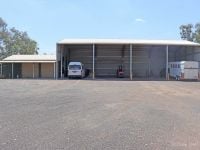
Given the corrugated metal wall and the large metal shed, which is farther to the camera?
the corrugated metal wall

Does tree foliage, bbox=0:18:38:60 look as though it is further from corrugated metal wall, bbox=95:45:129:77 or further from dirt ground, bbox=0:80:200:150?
dirt ground, bbox=0:80:200:150

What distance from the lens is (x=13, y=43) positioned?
95625mm

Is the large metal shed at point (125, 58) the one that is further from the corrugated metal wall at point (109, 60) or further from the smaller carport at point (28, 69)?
the smaller carport at point (28, 69)

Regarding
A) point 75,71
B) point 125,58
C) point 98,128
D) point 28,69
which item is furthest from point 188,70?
point 98,128

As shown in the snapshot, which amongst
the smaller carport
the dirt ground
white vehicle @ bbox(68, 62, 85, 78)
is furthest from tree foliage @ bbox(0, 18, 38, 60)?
the dirt ground

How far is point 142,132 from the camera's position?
9633 millimetres

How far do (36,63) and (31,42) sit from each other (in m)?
47.3

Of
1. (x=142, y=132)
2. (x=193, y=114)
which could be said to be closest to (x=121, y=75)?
(x=193, y=114)

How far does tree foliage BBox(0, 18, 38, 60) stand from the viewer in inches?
3686

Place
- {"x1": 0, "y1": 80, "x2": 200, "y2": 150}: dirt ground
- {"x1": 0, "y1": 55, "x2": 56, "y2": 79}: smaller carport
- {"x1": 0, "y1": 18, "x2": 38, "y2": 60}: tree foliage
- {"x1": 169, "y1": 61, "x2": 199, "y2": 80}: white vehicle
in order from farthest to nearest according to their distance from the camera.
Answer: {"x1": 0, "y1": 18, "x2": 38, "y2": 60}: tree foliage, {"x1": 0, "y1": 55, "x2": 56, "y2": 79}: smaller carport, {"x1": 169, "y1": 61, "x2": 199, "y2": 80}: white vehicle, {"x1": 0, "y1": 80, "x2": 200, "y2": 150}: dirt ground

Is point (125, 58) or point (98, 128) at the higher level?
point (125, 58)

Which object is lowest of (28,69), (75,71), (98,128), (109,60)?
(98,128)

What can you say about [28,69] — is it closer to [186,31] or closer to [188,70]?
[188,70]

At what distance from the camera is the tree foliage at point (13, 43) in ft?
307
